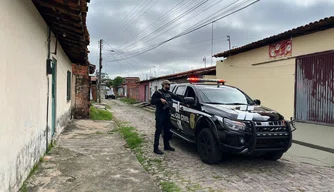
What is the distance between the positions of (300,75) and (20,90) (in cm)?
908

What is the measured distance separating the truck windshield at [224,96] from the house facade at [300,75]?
2.73 metres

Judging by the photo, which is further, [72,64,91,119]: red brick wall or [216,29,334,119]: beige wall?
[72,64,91,119]: red brick wall

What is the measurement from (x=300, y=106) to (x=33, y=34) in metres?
9.01

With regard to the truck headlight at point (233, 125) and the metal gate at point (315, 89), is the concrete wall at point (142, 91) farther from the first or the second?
the truck headlight at point (233, 125)

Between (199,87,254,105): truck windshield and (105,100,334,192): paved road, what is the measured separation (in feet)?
4.25

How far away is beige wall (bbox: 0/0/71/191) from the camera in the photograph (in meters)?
3.09

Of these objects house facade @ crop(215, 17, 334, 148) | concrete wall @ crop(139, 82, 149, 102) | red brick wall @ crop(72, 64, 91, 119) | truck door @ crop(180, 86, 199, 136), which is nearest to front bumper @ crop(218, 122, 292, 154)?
truck door @ crop(180, 86, 199, 136)

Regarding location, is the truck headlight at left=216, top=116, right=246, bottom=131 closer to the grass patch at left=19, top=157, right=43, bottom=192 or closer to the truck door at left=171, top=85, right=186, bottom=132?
the truck door at left=171, top=85, right=186, bottom=132

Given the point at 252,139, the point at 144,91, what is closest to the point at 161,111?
the point at 252,139

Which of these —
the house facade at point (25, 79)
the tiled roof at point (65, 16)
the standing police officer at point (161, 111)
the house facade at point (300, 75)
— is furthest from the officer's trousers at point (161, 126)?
the house facade at point (300, 75)

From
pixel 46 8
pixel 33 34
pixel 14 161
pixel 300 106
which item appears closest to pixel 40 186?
pixel 14 161

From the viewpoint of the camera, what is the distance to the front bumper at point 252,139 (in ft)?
14.8

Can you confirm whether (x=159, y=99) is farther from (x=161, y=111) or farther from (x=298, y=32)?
(x=298, y=32)

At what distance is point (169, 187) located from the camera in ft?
12.7
